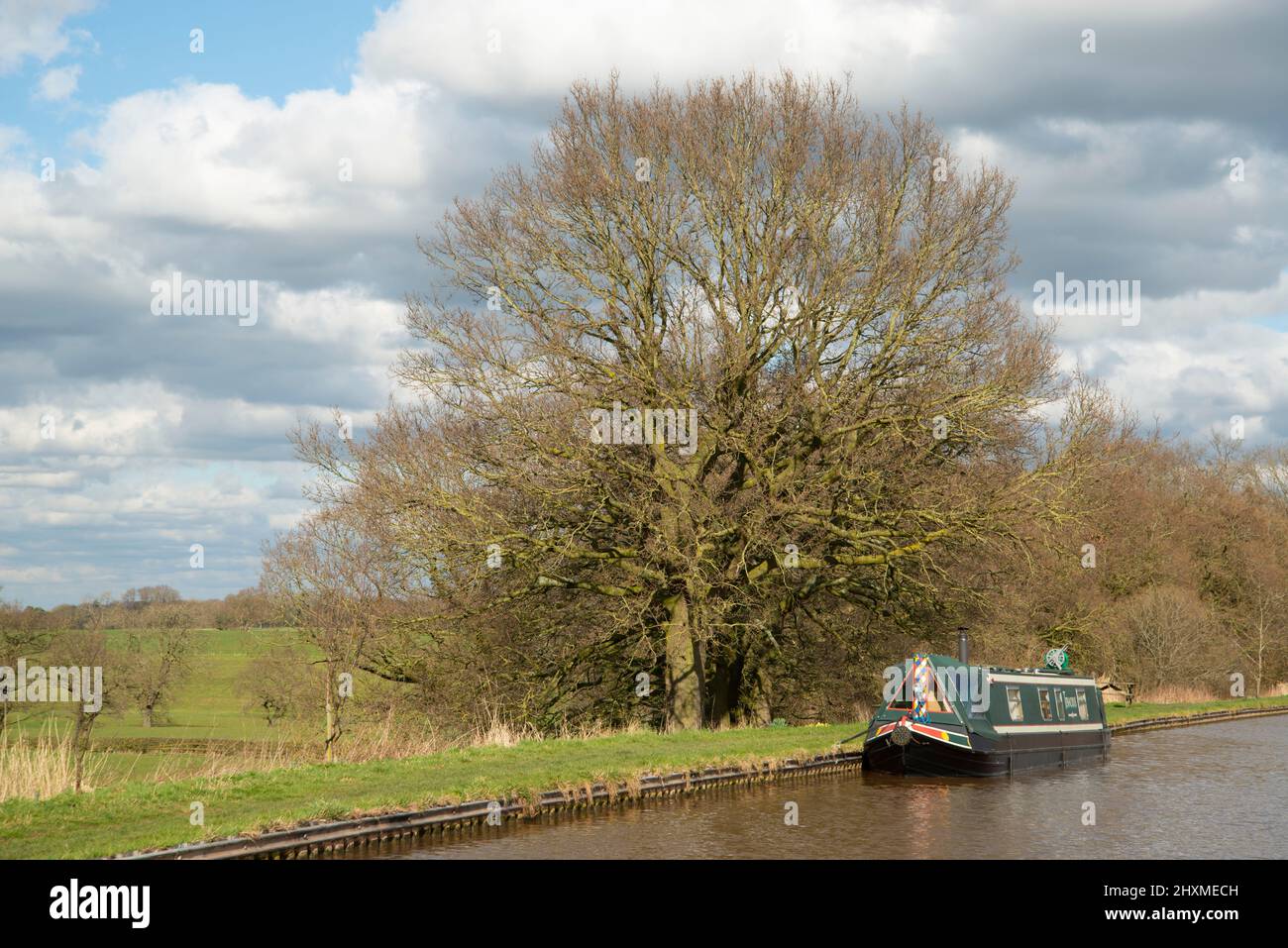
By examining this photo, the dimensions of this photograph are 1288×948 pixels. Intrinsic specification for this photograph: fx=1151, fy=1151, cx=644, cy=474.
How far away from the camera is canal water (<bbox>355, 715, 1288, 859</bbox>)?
14.9 m

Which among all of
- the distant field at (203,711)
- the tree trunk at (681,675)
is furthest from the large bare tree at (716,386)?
the distant field at (203,711)

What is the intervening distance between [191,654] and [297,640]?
2382cm

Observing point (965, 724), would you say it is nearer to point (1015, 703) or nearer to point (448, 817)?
point (1015, 703)

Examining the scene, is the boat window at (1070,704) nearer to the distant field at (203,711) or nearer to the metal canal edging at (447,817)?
the metal canal edging at (447,817)

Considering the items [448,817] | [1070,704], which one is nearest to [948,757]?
[1070,704]

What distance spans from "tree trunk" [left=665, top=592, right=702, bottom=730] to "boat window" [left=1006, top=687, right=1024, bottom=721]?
22.9 ft

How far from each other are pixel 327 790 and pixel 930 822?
358 inches

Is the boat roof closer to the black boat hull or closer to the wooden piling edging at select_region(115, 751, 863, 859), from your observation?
the black boat hull

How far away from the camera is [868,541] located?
25156 mm

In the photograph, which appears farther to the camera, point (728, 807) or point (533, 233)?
point (533, 233)
